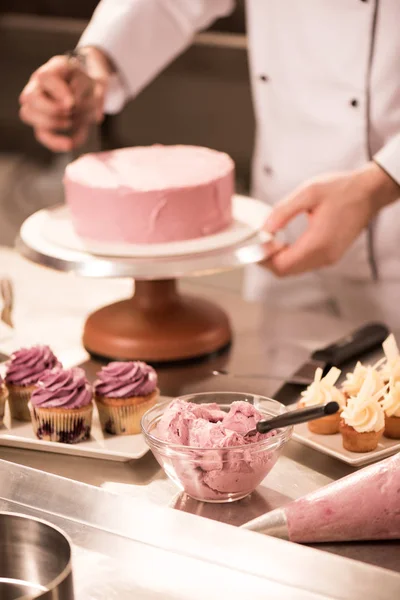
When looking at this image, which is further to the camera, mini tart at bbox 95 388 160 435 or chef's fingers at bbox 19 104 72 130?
chef's fingers at bbox 19 104 72 130

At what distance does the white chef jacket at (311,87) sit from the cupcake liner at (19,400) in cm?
100

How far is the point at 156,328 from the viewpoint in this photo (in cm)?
189

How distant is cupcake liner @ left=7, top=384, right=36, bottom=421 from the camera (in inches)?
62.7

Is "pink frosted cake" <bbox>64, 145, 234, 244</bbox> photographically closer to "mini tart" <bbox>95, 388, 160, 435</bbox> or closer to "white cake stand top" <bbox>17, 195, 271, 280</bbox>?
"white cake stand top" <bbox>17, 195, 271, 280</bbox>

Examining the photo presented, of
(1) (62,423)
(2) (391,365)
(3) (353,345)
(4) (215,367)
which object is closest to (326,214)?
(3) (353,345)

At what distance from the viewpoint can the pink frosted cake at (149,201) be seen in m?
1.84

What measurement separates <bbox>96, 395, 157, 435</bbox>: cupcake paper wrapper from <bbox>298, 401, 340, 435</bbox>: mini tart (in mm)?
264

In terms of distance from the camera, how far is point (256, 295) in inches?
104

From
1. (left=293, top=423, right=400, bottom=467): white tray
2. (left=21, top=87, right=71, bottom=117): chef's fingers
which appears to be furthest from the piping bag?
(left=21, top=87, right=71, bottom=117): chef's fingers

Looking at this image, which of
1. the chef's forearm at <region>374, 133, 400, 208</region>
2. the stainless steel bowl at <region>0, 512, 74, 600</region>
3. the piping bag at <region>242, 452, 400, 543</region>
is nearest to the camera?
the stainless steel bowl at <region>0, 512, 74, 600</region>

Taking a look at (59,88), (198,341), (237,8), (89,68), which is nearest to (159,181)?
(198,341)

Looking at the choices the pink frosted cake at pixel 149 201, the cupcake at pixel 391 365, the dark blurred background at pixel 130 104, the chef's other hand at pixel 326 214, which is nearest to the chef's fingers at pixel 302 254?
the chef's other hand at pixel 326 214

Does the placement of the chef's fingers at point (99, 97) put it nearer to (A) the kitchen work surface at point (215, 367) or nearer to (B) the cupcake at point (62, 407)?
(A) the kitchen work surface at point (215, 367)

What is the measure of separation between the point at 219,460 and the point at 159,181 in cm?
74
